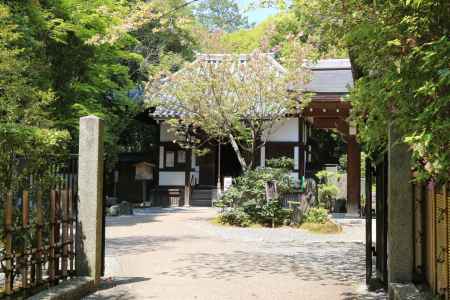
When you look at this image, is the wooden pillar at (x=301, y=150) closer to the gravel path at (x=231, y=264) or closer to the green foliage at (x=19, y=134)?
the gravel path at (x=231, y=264)

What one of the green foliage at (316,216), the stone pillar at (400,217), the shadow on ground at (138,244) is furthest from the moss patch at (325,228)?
the stone pillar at (400,217)

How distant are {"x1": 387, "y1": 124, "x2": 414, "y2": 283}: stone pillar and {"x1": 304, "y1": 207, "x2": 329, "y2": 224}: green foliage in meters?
9.38

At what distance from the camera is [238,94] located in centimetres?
1792

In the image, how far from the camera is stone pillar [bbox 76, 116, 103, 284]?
745cm

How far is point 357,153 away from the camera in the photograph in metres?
19.8

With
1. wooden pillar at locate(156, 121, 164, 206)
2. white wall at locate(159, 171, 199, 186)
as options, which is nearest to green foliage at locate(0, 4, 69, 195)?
wooden pillar at locate(156, 121, 164, 206)

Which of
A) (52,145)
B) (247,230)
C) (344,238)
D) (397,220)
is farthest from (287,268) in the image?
(247,230)

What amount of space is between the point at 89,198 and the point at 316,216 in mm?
10095

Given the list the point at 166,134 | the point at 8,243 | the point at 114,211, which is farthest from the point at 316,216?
the point at 166,134

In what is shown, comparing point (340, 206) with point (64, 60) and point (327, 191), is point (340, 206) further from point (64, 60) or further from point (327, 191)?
point (64, 60)

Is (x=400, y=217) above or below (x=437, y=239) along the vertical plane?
above

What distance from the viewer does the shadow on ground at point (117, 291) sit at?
6984 millimetres

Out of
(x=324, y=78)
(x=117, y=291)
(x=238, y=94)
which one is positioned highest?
(x=324, y=78)

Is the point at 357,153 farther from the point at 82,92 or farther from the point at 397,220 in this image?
the point at 397,220
